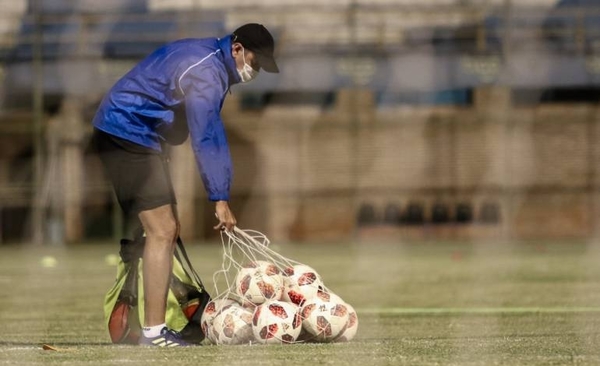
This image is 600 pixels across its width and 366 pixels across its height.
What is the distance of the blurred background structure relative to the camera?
2612 centimetres

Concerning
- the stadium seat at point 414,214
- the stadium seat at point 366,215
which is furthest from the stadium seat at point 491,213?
the stadium seat at point 366,215

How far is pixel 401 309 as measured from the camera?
32.6ft

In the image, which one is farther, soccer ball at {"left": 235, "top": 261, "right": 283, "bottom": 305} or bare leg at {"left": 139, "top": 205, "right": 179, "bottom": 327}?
soccer ball at {"left": 235, "top": 261, "right": 283, "bottom": 305}

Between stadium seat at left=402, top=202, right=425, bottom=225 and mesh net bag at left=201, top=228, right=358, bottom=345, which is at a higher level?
mesh net bag at left=201, top=228, right=358, bottom=345

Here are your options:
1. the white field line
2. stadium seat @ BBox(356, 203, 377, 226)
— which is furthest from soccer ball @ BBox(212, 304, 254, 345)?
stadium seat @ BBox(356, 203, 377, 226)

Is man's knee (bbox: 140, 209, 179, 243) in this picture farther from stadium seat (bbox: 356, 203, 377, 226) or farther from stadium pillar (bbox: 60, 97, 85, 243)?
stadium seat (bbox: 356, 203, 377, 226)

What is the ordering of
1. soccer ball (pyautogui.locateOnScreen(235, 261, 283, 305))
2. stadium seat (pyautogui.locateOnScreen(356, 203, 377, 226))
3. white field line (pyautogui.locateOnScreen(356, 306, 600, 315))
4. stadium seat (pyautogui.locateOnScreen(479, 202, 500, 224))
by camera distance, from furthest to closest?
1. stadium seat (pyautogui.locateOnScreen(356, 203, 377, 226))
2. stadium seat (pyautogui.locateOnScreen(479, 202, 500, 224))
3. white field line (pyautogui.locateOnScreen(356, 306, 600, 315))
4. soccer ball (pyautogui.locateOnScreen(235, 261, 283, 305))

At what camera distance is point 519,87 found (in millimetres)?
26297

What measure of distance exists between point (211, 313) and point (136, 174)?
0.74 m

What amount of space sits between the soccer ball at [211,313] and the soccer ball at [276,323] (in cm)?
21

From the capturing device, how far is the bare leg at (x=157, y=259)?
21.7 feet

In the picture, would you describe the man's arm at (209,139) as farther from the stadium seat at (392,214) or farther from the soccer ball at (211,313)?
the stadium seat at (392,214)

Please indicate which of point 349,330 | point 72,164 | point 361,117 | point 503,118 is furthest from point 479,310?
point 72,164

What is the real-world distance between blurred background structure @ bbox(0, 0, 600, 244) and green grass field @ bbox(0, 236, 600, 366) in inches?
195
